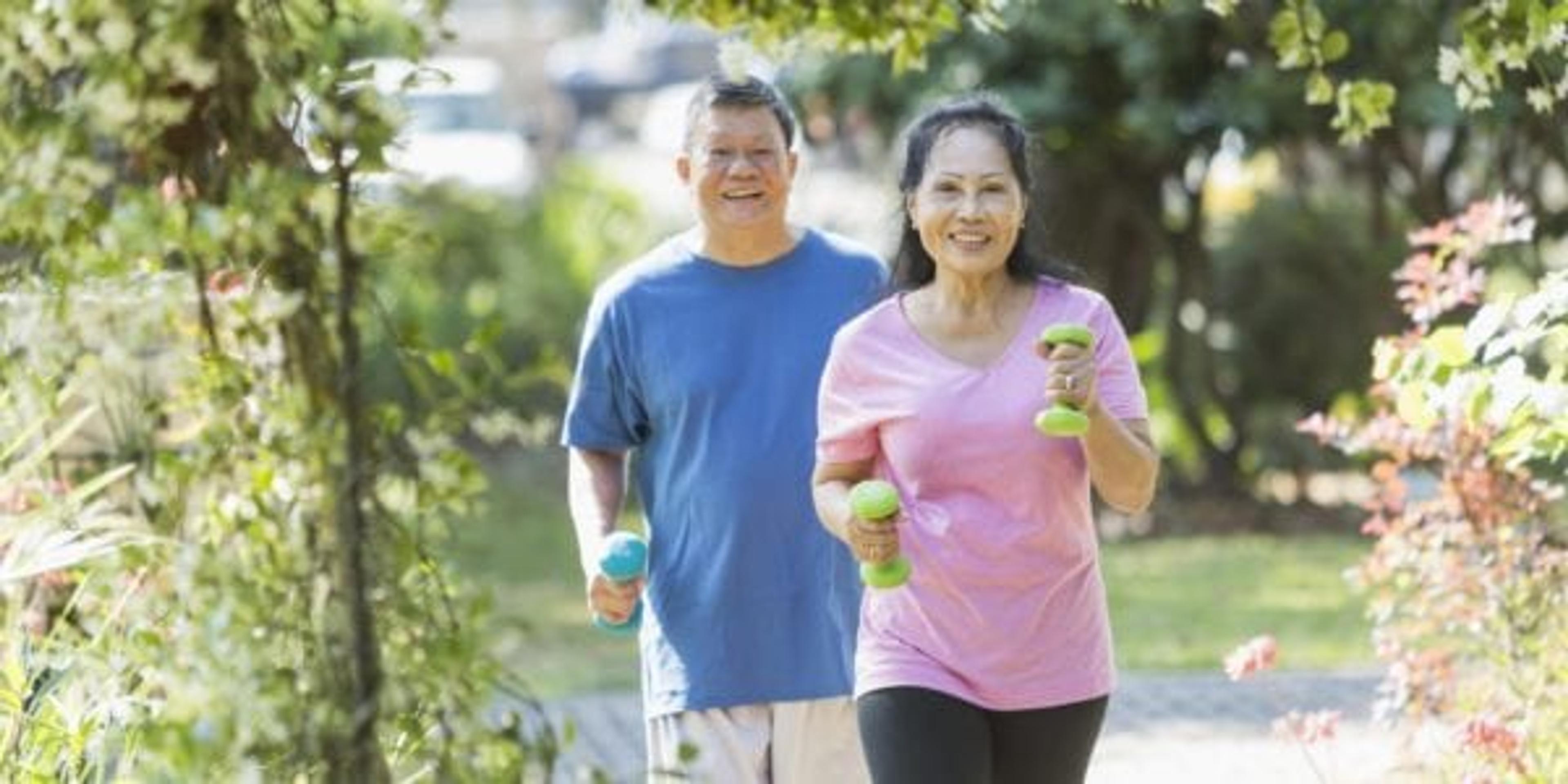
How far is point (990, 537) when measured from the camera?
16.4 feet

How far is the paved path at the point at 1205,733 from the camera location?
892 cm

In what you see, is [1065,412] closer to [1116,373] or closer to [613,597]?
[1116,373]

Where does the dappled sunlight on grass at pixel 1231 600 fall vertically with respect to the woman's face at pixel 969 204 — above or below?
below

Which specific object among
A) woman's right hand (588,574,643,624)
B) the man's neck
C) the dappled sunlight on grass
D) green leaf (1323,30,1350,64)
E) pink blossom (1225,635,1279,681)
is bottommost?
the dappled sunlight on grass

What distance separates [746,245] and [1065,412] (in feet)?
3.79

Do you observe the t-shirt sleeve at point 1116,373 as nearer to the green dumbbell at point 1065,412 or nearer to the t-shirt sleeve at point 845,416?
the green dumbbell at point 1065,412

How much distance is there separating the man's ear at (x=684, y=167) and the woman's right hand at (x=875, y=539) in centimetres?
118

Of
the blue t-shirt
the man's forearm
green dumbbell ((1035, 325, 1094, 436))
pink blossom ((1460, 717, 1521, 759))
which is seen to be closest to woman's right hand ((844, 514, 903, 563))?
green dumbbell ((1035, 325, 1094, 436))

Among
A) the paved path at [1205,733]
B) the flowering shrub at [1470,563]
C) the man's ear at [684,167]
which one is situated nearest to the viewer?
the man's ear at [684,167]

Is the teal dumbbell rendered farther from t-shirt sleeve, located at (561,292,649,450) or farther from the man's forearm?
t-shirt sleeve, located at (561,292,649,450)

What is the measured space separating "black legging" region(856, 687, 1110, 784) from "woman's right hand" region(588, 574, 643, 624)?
55cm

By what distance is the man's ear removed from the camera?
5855mm

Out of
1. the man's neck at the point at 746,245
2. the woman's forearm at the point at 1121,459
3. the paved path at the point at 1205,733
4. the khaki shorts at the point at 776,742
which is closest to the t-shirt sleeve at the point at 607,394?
the man's neck at the point at 746,245

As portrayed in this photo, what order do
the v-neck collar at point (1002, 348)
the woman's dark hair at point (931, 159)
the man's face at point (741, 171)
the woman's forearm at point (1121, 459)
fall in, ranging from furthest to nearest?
the man's face at point (741, 171)
the woman's dark hair at point (931, 159)
the v-neck collar at point (1002, 348)
the woman's forearm at point (1121, 459)
